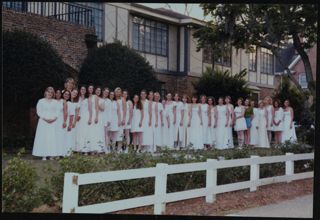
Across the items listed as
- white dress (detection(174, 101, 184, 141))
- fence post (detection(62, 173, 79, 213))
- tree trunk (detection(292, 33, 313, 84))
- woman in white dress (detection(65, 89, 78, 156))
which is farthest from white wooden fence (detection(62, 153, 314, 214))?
Result: tree trunk (detection(292, 33, 313, 84))

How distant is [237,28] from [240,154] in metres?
1.55

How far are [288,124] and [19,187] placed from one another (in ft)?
10.8

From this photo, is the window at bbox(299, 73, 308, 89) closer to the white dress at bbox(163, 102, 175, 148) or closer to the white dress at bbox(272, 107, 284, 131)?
the white dress at bbox(272, 107, 284, 131)

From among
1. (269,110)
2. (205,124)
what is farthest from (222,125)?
(269,110)

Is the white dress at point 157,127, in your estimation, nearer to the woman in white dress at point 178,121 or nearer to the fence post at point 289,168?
the woman in white dress at point 178,121

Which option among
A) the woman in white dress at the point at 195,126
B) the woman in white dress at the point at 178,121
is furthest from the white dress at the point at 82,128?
the woman in white dress at the point at 195,126

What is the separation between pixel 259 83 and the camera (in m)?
7.25

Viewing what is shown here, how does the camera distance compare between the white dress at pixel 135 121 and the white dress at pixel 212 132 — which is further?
the white dress at pixel 212 132

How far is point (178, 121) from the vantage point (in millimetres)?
7254

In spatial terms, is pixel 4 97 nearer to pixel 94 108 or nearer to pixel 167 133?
pixel 94 108

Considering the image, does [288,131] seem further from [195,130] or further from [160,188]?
[160,188]

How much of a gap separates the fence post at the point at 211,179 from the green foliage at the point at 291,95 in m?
1.14

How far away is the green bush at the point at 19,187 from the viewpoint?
260 inches

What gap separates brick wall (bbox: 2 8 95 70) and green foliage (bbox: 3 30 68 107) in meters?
0.07
